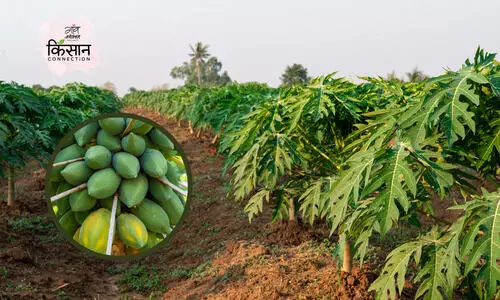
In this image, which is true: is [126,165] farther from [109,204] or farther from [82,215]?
[82,215]

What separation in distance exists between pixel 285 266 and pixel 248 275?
0.38 m

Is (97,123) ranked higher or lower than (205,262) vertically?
higher

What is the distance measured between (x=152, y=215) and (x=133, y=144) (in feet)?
1.31

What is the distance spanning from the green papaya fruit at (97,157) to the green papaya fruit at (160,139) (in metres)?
0.30

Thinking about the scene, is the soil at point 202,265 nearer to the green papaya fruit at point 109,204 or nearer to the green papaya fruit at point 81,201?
the green papaya fruit at point 109,204

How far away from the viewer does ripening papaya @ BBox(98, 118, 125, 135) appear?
2480 mm

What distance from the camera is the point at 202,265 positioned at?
5.47 metres

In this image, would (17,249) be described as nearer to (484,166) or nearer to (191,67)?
(484,166)

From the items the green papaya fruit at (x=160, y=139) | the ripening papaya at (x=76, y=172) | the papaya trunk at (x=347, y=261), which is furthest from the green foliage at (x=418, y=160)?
the ripening papaya at (x=76, y=172)

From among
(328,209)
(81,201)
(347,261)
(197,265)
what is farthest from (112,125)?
(197,265)

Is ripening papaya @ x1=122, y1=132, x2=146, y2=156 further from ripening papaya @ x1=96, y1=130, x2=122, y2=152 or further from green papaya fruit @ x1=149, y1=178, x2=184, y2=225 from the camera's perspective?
green papaya fruit @ x1=149, y1=178, x2=184, y2=225

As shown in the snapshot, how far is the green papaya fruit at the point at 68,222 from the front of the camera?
2.48 meters

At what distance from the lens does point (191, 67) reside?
88.1 metres

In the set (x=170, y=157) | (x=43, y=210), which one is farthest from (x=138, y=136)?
(x=43, y=210)
